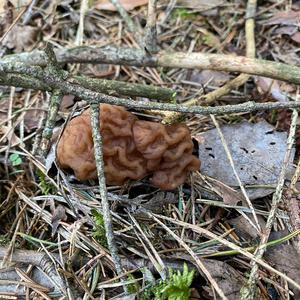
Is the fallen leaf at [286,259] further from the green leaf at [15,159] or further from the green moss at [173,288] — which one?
the green leaf at [15,159]

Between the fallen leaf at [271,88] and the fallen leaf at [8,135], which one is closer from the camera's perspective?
the fallen leaf at [8,135]

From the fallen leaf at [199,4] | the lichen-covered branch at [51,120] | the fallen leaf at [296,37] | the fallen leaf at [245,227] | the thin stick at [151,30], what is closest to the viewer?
the fallen leaf at [245,227]

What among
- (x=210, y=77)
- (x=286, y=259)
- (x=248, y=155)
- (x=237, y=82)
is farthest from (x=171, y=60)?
(x=286, y=259)

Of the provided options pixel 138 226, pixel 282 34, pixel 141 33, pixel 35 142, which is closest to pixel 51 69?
pixel 35 142

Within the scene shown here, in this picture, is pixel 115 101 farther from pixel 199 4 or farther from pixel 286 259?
pixel 199 4

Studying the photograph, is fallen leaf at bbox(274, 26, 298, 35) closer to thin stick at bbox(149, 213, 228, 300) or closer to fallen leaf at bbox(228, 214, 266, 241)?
fallen leaf at bbox(228, 214, 266, 241)

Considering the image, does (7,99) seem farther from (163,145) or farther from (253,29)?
(253,29)

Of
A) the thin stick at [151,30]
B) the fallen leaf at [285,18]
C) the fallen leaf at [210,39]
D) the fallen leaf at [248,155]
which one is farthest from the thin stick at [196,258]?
the fallen leaf at [285,18]

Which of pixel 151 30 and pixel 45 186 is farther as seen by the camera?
pixel 151 30

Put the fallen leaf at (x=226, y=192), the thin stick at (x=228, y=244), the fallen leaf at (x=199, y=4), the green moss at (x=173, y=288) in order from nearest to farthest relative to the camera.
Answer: the thin stick at (x=228, y=244), the green moss at (x=173, y=288), the fallen leaf at (x=226, y=192), the fallen leaf at (x=199, y=4)
